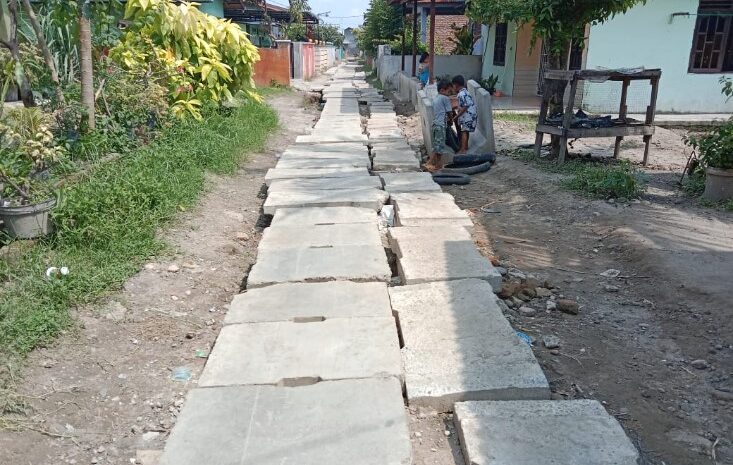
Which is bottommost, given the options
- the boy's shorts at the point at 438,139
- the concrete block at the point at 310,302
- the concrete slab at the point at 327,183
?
the concrete block at the point at 310,302

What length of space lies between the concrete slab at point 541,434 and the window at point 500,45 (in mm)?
13816

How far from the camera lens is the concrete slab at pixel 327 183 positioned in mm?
5766

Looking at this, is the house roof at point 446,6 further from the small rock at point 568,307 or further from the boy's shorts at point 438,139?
the small rock at point 568,307

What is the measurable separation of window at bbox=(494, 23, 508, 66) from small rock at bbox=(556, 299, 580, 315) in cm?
1244

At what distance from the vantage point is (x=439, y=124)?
24.7ft

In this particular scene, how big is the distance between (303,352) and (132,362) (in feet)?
3.11

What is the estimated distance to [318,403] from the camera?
7.99 ft

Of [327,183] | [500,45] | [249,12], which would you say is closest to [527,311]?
[327,183]

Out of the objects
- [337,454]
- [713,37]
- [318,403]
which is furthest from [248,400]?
[713,37]

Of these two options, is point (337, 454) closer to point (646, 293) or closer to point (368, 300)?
point (368, 300)

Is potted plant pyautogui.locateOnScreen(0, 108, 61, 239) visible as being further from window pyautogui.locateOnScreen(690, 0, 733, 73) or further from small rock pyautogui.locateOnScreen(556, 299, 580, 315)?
window pyautogui.locateOnScreen(690, 0, 733, 73)

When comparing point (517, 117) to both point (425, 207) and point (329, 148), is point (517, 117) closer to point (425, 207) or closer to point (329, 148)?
point (329, 148)

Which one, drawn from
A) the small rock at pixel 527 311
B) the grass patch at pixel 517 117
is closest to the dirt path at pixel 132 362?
the small rock at pixel 527 311

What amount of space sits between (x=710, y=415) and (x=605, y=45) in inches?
404
